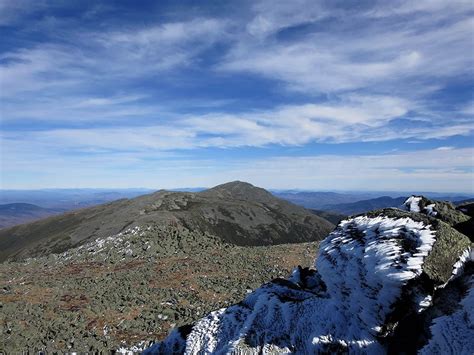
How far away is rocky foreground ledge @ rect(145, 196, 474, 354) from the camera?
8.65 meters

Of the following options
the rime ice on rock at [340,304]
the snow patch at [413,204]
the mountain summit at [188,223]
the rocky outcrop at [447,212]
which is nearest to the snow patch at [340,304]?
the rime ice on rock at [340,304]

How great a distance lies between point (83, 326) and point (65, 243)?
46295 mm

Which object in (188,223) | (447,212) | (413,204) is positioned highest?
(413,204)

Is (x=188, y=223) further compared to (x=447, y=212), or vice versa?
(x=188, y=223)

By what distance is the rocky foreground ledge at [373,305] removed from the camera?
28.4 ft

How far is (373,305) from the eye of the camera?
31.2 feet

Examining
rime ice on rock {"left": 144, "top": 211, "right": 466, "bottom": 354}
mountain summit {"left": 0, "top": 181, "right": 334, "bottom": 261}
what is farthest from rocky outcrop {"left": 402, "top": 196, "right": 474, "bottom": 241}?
mountain summit {"left": 0, "top": 181, "right": 334, "bottom": 261}

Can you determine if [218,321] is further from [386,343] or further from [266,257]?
[266,257]

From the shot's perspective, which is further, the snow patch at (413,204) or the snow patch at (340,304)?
the snow patch at (413,204)

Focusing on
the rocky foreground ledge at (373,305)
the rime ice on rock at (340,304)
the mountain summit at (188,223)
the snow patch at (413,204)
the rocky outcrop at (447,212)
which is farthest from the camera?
the mountain summit at (188,223)

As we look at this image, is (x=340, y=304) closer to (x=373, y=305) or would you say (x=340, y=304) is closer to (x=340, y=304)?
(x=340, y=304)

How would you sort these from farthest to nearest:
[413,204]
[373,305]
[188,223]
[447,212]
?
[188,223]
[413,204]
[447,212]
[373,305]

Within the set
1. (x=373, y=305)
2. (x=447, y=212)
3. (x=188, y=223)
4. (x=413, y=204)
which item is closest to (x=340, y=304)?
(x=373, y=305)

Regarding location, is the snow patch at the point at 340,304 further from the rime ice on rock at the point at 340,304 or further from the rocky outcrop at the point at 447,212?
the rocky outcrop at the point at 447,212
